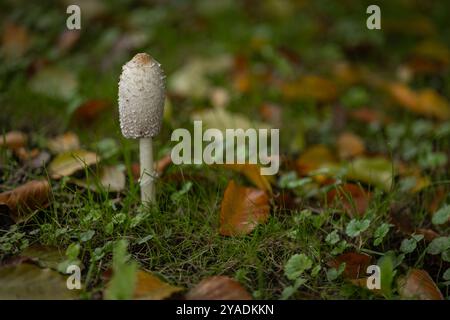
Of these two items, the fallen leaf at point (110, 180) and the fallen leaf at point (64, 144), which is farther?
the fallen leaf at point (64, 144)

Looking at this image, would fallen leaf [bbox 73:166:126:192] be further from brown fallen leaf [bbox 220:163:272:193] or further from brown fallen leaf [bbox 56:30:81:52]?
brown fallen leaf [bbox 56:30:81:52]

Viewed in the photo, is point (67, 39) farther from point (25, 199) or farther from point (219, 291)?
point (219, 291)

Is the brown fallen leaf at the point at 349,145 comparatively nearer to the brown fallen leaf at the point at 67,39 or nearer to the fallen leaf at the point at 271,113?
the fallen leaf at the point at 271,113

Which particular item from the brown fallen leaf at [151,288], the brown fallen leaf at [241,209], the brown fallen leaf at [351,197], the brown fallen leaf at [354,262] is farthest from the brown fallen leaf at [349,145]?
the brown fallen leaf at [151,288]

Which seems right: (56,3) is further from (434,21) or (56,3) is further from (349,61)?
(434,21)

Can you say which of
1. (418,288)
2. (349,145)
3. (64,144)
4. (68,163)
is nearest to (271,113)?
(349,145)
